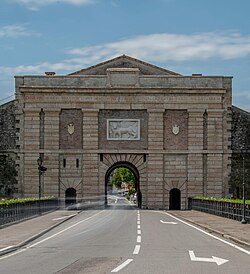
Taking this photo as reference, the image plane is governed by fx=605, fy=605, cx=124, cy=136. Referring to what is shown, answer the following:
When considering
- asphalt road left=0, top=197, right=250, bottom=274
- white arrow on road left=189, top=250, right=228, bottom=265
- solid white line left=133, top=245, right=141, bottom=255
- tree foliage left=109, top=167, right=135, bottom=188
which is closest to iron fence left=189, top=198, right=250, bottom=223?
asphalt road left=0, top=197, right=250, bottom=274

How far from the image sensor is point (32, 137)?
187 ft

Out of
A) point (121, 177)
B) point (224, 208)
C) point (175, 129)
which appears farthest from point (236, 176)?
point (121, 177)

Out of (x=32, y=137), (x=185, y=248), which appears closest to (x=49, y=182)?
(x=32, y=137)

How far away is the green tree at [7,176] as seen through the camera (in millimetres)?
57938

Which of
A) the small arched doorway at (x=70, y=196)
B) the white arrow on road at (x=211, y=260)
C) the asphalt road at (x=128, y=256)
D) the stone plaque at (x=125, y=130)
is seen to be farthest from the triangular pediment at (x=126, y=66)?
the white arrow on road at (x=211, y=260)

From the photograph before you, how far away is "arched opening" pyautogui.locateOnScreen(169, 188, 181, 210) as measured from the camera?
5828 centimetres

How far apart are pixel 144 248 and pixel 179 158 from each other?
3959 cm

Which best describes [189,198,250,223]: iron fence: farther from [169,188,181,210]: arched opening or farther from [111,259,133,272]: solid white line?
[111,259,133,272]: solid white line

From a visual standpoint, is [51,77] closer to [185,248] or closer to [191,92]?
[191,92]

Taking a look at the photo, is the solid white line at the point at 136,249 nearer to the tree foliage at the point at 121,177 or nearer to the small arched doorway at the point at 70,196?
the small arched doorway at the point at 70,196

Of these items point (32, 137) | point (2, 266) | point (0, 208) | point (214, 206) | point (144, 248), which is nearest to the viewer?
point (2, 266)

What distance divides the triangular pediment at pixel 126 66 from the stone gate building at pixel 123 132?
4.85ft

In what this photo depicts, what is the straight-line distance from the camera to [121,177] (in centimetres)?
14312

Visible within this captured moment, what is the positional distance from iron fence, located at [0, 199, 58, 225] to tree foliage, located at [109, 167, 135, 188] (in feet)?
244
